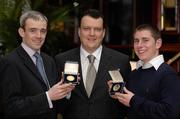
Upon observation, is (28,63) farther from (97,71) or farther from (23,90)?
(97,71)

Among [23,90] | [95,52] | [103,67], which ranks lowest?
[23,90]

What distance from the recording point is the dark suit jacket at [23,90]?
3.14 metres

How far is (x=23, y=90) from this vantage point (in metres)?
3.21

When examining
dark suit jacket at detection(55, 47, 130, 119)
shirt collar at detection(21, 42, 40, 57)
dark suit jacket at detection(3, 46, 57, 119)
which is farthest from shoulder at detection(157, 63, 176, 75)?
shirt collar at detection(21, 42, 40, 57)

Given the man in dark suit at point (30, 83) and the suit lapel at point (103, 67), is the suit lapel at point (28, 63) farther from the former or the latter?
the suit lapel at point (103, 67)

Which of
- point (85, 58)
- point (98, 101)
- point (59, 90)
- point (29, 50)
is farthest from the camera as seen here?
point (85, 58)

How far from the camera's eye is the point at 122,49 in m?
7.65

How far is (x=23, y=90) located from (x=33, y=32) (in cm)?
44

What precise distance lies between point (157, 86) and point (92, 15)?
0.81m

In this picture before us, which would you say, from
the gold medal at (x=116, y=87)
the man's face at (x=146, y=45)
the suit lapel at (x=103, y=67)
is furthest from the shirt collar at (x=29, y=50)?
the man's face at (x=146, y=45)

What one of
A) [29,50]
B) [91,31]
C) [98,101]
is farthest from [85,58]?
[29,50]

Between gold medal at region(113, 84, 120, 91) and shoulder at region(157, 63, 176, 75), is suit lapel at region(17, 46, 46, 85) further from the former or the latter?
shoulder at region(157, 63, 176, 75)

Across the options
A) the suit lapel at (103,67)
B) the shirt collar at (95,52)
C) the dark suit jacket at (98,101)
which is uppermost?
the shirt collar at (95,52)

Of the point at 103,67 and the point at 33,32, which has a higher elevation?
the point at 33,32
